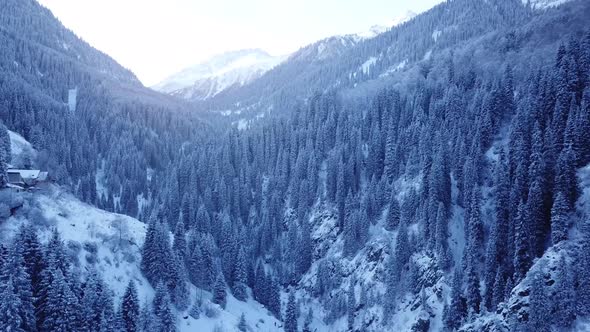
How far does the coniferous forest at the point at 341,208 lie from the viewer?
2628 inches

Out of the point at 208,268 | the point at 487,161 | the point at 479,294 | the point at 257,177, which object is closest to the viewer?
the point at 479,294

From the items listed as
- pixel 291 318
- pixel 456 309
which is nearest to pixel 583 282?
pixel 456 309

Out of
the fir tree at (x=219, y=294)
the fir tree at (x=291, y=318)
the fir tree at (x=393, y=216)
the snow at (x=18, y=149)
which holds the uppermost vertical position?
the snow at (x=18, y=149)

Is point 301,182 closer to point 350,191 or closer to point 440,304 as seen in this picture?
point 350,191

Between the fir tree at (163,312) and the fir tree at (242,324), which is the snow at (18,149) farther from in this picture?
the fir tree at (242,324)

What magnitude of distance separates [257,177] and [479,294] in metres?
86.5

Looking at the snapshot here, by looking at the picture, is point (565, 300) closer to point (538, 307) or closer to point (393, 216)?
point (538, 307)

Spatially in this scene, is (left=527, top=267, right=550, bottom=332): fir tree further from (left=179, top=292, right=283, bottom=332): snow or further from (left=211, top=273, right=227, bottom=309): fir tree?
(left=211, top=273, right=227, bottom=309): fir tree

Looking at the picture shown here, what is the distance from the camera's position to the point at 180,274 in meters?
83.8

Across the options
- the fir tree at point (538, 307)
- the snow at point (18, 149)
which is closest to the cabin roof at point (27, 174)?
the snow at point (18, 149)

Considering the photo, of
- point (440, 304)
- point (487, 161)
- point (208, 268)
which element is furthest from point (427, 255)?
point (208, 268)

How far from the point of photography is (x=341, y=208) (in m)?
124

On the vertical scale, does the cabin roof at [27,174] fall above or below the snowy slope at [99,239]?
above

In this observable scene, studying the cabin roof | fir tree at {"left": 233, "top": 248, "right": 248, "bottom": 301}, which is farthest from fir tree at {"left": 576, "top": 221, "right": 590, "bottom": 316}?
the cabin roof
